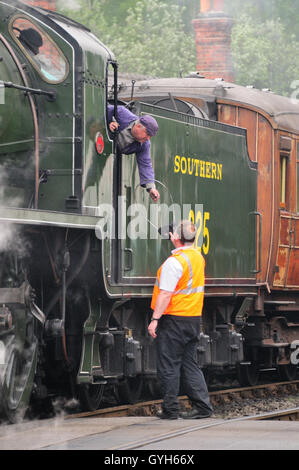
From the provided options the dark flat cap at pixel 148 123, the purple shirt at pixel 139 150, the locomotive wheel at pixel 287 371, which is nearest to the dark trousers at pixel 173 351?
the purple shirt at pixel 139 150

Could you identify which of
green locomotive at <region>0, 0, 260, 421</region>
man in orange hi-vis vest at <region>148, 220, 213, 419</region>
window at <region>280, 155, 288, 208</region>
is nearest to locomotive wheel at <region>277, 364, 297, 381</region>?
window at <region>280, 155, 288, 208</region>

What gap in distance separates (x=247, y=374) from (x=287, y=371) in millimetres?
1052

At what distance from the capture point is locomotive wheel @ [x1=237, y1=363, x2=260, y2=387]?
13.6 m

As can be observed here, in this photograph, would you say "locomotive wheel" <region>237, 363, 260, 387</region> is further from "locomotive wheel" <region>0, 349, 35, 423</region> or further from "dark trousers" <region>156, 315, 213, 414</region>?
"locomotive wheel" <region>0, 349, 35, 423</region>

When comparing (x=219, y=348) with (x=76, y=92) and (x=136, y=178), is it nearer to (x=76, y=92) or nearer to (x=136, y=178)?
(x=136, y=178)

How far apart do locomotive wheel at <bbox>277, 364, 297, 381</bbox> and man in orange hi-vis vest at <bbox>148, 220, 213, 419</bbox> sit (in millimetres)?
5923

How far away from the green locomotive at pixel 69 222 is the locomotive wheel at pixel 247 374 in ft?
10.8

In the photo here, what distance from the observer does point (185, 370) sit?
8672 mm

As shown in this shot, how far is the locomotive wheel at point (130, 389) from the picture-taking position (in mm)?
10492

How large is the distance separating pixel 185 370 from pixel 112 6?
2775 centimetres

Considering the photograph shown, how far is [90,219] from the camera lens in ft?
27.8

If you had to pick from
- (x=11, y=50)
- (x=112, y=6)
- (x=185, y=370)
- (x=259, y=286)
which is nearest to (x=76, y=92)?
(x=11, y=50)

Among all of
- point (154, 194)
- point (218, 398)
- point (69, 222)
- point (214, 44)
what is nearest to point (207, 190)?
point (154, 194)

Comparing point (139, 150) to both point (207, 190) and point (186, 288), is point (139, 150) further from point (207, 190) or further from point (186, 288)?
point (207, 190)
